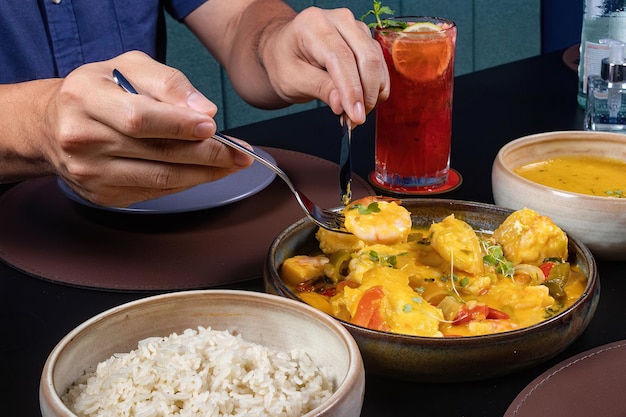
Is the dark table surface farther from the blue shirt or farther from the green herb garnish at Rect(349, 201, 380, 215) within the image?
the blue shirt

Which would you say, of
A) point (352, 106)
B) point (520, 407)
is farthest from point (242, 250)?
point (520, 407)

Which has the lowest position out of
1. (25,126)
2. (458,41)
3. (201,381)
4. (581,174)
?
(458,41)

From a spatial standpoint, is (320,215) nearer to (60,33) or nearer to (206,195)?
(206,195)

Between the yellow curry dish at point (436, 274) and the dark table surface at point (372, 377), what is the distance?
0.06 metres

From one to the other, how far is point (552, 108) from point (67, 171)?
128 centimetres

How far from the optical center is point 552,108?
198 centimetres

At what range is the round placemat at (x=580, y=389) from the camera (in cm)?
77

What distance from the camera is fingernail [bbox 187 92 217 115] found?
1.02 meters

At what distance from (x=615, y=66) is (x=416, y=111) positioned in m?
0.52

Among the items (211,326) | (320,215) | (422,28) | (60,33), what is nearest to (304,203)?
(320,215)

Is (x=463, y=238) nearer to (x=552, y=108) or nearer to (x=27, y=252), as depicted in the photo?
(x=27, y=252)

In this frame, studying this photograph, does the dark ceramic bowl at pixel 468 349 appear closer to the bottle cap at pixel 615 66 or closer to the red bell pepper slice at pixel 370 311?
the red bell pepper slice at pixel 370 311

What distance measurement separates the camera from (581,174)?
1.37 m

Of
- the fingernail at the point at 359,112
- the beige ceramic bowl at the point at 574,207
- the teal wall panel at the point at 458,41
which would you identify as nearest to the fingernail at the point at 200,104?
the fingernail at the point at 359,112
